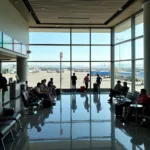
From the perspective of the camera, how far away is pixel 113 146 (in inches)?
199

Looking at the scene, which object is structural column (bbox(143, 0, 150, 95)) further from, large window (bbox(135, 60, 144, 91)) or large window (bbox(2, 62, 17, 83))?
large window (bbox(2, 62, 17, 83))

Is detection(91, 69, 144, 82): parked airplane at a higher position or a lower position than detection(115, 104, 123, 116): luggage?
higher

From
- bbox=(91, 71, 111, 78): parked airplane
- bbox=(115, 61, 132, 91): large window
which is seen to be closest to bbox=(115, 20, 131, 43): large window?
bbox=(115, 61, 132, 91): large window

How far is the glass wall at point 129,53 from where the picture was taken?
13461 mm

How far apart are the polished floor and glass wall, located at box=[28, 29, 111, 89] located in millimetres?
10439

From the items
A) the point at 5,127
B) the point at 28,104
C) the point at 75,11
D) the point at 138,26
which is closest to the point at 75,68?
the point at 75,11

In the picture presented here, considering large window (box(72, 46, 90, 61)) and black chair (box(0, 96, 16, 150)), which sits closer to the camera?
black chair (box(0, 96, 16, 150))

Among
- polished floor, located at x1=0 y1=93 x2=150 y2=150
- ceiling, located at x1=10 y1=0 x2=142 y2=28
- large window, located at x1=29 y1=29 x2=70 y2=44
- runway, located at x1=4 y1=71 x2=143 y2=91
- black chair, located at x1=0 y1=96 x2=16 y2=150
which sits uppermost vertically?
ceiling, located at x1=10 y1=0 x2=142 y2=28

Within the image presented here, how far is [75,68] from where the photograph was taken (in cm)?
1912

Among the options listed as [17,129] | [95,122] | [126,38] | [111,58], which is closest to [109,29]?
[111,58]

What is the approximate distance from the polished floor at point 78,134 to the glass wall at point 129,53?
236 inches

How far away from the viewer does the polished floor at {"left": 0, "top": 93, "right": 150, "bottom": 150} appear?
508 centimetres

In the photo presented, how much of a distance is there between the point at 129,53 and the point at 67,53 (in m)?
5.28

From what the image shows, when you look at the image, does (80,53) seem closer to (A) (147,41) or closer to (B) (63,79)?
(B) (63,79)
